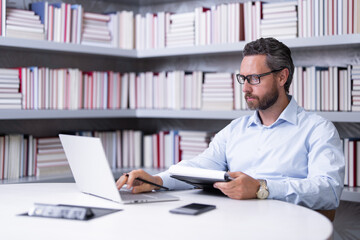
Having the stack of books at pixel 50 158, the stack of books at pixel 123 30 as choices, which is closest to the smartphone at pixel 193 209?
the stack of books at pixel 50 158

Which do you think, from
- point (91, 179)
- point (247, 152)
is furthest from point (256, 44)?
point (91, 179)

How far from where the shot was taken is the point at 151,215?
1.52 m

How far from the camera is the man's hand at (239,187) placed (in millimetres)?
1748

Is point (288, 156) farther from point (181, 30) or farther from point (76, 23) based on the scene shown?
point (76, 23)

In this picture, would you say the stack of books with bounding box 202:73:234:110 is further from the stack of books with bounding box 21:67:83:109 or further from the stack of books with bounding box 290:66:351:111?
the stack of books with bounding box 21:67:83:109

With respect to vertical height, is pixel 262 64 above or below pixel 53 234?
above

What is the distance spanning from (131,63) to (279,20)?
1.43m

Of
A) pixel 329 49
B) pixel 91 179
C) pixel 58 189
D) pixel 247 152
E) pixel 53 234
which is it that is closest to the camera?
pixel 53 234

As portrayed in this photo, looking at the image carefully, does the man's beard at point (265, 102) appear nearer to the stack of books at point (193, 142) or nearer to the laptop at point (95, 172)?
the laptop at point (95, 172)

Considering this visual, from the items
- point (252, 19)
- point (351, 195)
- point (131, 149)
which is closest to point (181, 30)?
point (252, 19)

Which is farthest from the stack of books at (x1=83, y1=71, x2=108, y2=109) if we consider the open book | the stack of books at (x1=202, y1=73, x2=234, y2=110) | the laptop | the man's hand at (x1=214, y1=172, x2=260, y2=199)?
→ the man's hand at (x1=214, y1=172, x2=260, y2=199)

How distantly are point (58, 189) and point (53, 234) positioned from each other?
2.33 ft

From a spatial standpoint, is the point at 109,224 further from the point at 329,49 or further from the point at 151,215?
the point at 329,49

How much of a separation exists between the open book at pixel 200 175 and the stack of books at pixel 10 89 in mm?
1584
